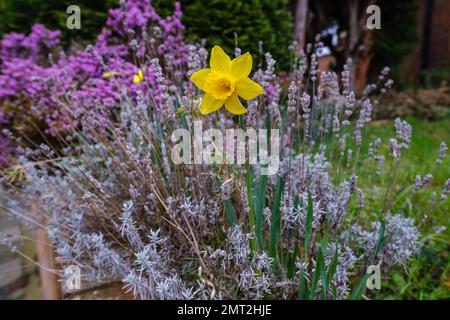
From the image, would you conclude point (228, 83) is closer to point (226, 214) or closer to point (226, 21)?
point (226, 214)

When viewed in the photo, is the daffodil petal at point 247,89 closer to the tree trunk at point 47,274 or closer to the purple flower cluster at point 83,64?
the tree trunk at point 47,274

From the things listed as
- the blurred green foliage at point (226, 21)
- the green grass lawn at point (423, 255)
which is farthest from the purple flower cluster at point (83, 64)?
the green grass lawn at point (423, 255)

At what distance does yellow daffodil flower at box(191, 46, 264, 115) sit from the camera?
79cm

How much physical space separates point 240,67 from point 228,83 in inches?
1.9

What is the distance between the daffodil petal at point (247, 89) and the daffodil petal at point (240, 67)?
14 millimetres

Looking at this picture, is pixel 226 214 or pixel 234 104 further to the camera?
pixel 226 214

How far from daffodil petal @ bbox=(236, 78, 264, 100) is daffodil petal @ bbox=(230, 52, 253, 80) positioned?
0.05 feet

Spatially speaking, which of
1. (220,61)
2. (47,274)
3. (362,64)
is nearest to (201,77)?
(220,61)

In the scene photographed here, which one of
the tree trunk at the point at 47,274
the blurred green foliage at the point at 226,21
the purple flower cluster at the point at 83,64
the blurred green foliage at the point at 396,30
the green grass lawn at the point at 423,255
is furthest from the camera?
the blurred green foliage at the point at 396,30

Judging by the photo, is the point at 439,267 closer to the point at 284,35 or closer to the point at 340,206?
the point at 340,206

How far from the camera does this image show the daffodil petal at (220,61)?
81cm

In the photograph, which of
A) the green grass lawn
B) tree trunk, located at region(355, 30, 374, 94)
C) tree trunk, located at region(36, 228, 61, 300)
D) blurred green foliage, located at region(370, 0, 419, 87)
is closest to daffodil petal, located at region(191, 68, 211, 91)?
the green grass lawn

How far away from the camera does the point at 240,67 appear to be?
2.61ft

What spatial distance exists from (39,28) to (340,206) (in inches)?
127
